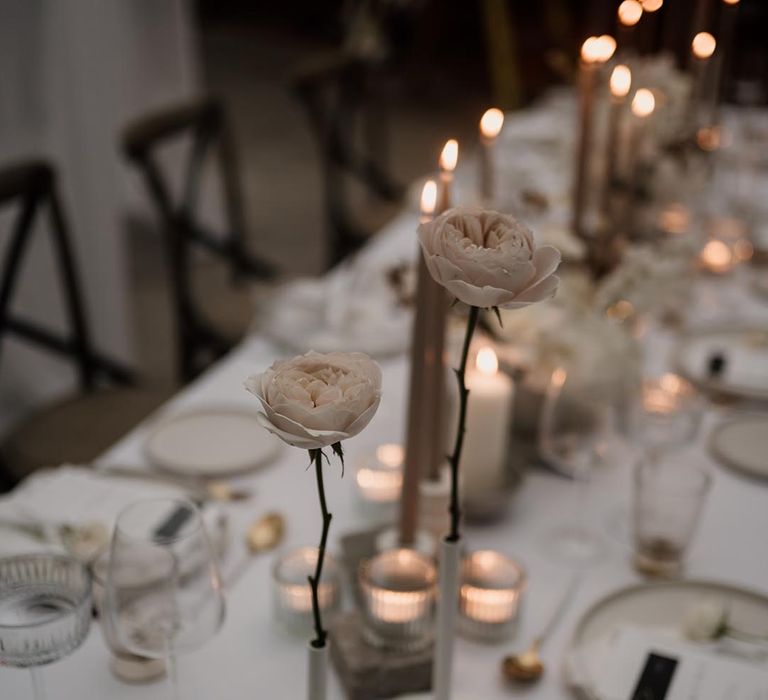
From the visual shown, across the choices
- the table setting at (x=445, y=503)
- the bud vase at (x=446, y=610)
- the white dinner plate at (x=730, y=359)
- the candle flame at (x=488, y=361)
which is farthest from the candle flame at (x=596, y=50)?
the bud vase at (x=446, y=610)

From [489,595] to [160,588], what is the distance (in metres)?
0.34

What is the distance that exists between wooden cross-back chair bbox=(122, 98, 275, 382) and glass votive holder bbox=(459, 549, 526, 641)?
1504 mm

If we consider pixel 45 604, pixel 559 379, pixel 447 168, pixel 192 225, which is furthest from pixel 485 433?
pixel 192 225

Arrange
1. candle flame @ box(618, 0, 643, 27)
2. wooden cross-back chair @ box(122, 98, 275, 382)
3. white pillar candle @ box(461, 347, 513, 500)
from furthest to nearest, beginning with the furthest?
wooden cross-back chair @ box(122, 98, 275, 382) < candle flame @ box(618, 0, 643, 27) < white pillar candle @ box(461, 347, 513, 500)

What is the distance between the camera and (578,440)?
4.22ft

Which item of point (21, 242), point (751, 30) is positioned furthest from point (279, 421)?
point (751, 30)

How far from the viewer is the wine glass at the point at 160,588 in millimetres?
877

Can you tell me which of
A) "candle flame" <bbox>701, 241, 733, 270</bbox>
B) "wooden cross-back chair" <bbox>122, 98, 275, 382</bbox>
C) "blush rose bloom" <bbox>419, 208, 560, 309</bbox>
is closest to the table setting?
"blush rose bloom" <bbox>419, 208, 560, 309</bbox>

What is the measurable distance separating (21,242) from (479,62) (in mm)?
6051

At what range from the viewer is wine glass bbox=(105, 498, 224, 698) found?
0.88m

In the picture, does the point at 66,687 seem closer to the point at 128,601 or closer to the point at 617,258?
the point at 128,601

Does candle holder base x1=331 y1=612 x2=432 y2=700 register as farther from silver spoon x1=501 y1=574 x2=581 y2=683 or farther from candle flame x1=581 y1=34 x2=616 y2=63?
candle flame x1=581 y1=34 x2=616 y2=63

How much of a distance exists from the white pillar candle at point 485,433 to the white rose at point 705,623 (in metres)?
0.30

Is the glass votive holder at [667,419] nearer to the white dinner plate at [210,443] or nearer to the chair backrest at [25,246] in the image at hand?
the white dinner plate at [210,443]
